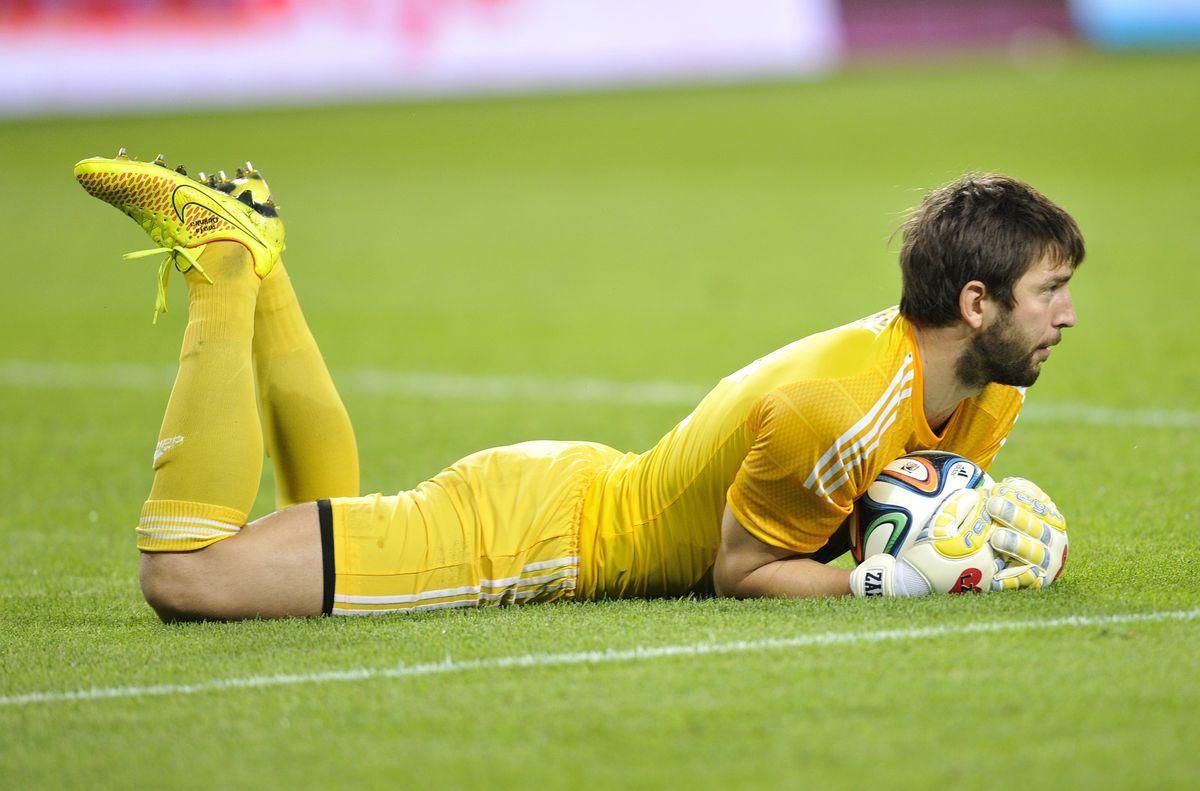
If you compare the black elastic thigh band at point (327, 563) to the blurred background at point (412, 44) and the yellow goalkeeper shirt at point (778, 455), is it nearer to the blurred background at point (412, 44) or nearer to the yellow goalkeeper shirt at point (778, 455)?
the yellow goalkeeper shirt at point (778, 455)

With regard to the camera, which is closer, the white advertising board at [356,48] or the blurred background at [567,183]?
the blurred background at [567,183]

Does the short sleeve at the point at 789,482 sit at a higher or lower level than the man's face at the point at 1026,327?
lower

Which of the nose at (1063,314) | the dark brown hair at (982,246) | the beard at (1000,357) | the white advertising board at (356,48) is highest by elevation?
the white advertising board at (356,48)

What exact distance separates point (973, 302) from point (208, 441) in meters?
2.33

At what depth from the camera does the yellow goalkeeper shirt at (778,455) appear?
493 centimetres

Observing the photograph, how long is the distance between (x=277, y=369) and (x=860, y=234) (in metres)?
11.3

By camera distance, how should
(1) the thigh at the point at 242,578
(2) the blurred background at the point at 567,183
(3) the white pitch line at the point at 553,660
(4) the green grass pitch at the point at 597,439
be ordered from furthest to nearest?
1. (2) the blurred background at the point at 567,183
2. (1) the thigh at the point at 242,578
3. (3) the white pitch line at the point at 553,660
4. (4) the green grass pitch at the point at 597,439

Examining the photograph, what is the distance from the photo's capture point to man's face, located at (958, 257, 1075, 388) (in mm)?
5031

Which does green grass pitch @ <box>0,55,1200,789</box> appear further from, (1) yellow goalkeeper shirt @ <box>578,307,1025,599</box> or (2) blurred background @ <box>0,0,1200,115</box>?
(2) blurred background @ <box>0,0,1200,115</box>

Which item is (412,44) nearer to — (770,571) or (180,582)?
(180,582)

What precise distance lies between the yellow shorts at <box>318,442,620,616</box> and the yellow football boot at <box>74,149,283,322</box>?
3.15 feet

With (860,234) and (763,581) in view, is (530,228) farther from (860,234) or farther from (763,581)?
(763,581)

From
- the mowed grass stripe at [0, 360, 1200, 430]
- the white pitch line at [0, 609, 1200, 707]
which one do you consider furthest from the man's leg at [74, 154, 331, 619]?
the mowed grass stripe at [0, 360, 1200, 430]

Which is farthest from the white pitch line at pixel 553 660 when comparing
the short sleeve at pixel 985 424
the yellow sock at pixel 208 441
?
the short sleeve at pixel 985 424
